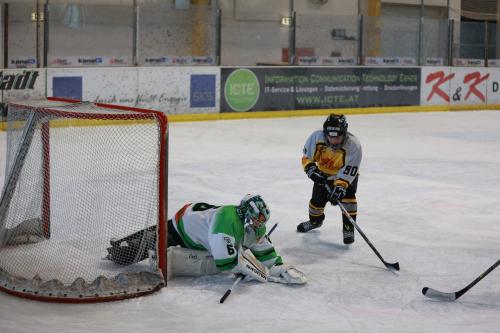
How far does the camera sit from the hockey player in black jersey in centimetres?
662

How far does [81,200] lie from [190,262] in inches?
29.4

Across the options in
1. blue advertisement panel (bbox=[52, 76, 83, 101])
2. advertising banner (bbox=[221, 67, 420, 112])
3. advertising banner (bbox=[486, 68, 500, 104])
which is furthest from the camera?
advertising banner (bbox=[486, 68, 500, 104])

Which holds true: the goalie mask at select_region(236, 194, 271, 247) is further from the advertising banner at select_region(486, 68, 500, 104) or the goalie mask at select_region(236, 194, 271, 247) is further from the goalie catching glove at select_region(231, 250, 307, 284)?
the advertising banner at select_region(486, 68, 500, 104)

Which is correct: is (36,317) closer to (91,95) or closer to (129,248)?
(129,248)

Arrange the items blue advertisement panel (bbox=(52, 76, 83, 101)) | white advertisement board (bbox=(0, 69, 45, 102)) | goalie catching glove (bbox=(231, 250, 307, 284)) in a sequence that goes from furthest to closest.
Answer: blue advertisement panel (bbox=(52, 76, 83, 101))
white advertisement board (bbox=(0, 69, 45, 102))
goalie catching glove (bbox=(231, 250, 307, 284))

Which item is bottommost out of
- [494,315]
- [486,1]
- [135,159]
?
[494,315]

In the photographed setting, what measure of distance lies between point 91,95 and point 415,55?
7.08 m

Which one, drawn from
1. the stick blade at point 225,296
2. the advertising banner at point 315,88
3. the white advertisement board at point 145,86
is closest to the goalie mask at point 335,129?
the stick blade at point 225,296

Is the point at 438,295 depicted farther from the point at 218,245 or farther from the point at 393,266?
the point at 218,245

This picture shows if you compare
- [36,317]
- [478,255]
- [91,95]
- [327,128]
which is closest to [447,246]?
[478,255]

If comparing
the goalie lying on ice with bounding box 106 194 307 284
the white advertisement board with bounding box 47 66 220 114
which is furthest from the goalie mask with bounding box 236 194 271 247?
the white advertisement board with bounding box 47 66 220 114

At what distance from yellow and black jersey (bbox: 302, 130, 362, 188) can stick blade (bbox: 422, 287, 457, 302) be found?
4.51 feet

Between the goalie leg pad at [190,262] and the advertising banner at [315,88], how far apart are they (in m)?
9.83

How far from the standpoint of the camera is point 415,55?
59.5ft
